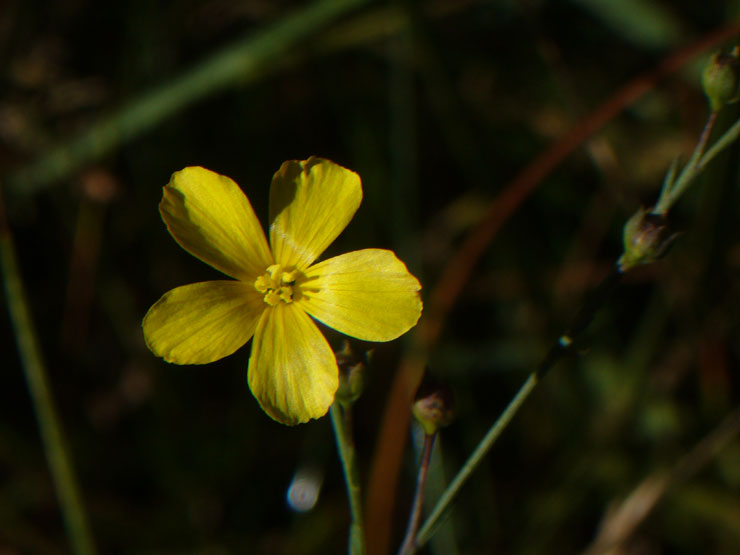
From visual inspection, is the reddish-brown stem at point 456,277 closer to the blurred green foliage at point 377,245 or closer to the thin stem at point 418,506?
the blurred green foliage at point 377,245

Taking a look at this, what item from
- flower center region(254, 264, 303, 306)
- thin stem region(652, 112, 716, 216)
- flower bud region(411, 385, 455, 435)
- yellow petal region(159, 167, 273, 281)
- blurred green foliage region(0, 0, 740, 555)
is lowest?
flower bud region(411, 385, 455, 435)

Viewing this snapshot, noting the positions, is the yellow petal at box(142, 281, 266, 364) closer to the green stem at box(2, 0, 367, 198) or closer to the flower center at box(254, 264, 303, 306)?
the flower center at box(254, 264, 303, 306)

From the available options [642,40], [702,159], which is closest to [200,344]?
[702,159]

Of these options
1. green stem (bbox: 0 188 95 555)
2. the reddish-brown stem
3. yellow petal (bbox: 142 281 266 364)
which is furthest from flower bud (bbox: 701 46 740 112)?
green stem (bbox: 0 188 95 555)

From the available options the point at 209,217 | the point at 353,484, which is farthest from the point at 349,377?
the point at 209,217

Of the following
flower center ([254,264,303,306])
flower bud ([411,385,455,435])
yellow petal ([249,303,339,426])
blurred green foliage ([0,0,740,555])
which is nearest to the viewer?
yellow petal ([249,303,339,426])

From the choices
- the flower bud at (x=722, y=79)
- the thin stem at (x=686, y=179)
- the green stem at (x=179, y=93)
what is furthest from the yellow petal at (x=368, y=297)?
the green stem at (x=179, y=93)

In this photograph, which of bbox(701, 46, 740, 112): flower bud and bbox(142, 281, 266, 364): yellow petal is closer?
bbox(142, 281, 266, 364): yellow petal
